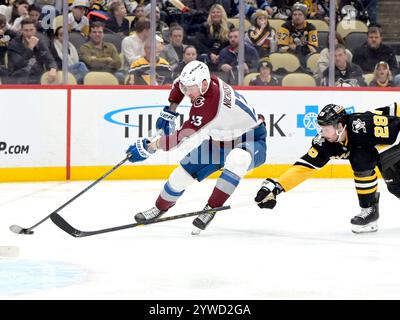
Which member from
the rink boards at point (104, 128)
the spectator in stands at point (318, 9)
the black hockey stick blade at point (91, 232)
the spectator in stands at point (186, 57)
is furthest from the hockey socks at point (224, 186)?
the spectator in stands at point (318, 9)

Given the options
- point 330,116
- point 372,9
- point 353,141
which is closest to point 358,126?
point 353,141

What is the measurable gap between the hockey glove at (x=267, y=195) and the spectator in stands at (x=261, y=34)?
350 cm

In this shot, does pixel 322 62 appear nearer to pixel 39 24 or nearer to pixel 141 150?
pixel 39 24

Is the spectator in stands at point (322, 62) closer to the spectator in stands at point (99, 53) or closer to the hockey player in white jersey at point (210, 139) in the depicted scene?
the spectator in stands at point (99, 53)

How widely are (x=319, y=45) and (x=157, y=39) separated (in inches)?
61.0

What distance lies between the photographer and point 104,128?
9164 millimetres

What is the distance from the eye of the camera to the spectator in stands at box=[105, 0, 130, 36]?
9016 millimetres

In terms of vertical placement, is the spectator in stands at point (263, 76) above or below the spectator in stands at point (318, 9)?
below

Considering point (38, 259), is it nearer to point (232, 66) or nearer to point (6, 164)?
point (6, 164)

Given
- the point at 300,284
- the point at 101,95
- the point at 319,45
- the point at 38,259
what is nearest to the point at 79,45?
the point at 101,95

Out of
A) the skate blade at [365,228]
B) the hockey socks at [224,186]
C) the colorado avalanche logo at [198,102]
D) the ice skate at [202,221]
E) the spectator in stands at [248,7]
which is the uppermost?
the spectator in stands at [248,7]

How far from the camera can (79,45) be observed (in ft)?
29.5

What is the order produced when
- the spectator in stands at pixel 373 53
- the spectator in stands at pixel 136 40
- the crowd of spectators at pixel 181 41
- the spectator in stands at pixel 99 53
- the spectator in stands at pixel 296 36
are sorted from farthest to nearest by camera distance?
the spectator in stands at pixel 373 53, the spectator in stands at pixel 296 36, the spectator in stands at pixel 136 40, the spectator in stands at pixel 99 53, the crowd of spectators at pixel 181 41

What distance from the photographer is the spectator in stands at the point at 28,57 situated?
8.74 m
